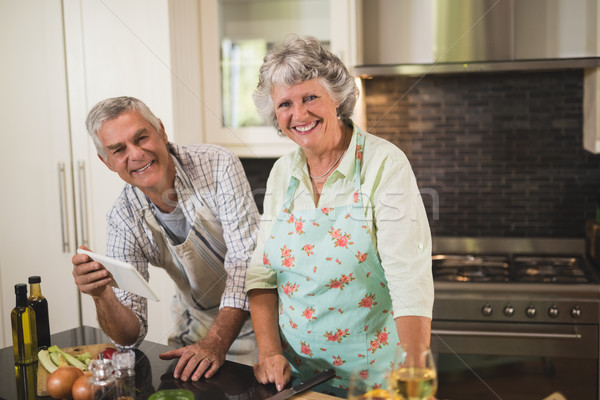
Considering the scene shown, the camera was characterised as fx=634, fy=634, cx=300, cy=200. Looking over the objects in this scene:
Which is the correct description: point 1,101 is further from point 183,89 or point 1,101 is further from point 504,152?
point 504,152

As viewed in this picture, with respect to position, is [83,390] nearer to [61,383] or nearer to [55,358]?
[61,383]

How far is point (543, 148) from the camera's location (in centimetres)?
257

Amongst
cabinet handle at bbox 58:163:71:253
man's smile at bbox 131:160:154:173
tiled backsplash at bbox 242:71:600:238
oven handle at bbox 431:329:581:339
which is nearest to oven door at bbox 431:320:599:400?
oven handle at bbox 431:329:581:339

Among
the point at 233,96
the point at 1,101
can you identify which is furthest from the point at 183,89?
the point at 1,101

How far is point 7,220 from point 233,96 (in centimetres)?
100

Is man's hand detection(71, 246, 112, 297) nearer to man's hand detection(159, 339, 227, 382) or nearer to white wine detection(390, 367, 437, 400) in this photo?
man's hand detection(159, 339, 227, 382)

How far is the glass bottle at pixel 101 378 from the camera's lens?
112 cm

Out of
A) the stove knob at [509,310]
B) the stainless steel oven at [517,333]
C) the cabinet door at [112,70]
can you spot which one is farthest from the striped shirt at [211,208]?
the stove knob at [509,310]

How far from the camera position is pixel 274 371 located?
1.22 m

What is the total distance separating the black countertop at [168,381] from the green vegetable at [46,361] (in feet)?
0.11

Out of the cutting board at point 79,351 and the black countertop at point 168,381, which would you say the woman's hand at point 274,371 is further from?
the cutting board at point 79,351

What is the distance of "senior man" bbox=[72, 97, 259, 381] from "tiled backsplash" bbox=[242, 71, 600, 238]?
46.7 inches

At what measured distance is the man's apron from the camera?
5.43 feet

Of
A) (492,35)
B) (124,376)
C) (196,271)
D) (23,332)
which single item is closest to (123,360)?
(124,376)
